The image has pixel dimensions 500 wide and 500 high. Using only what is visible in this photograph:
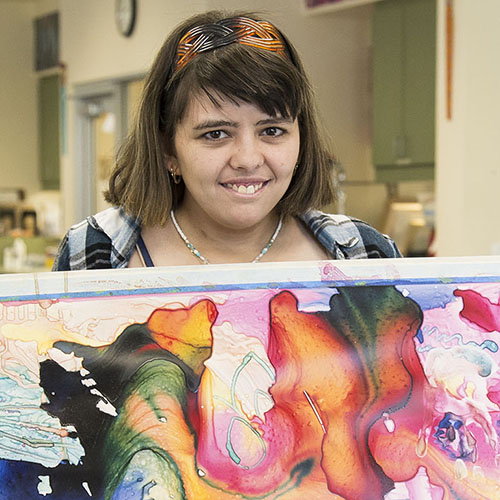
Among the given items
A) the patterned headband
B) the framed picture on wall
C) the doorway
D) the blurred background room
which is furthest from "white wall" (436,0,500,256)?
the doorway

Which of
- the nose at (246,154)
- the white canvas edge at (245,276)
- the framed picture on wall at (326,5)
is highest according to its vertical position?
the framed picture on wall at (326,5)

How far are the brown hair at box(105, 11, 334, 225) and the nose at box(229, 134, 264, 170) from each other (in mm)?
43

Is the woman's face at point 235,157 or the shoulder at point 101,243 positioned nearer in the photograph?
the woman's face at point 235,157

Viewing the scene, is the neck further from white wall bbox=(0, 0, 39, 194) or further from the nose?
white wall bbox=(0, 0, 39, 194)

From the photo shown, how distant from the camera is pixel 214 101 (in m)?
1.01

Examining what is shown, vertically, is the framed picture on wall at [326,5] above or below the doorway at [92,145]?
above

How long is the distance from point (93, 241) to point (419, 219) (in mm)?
3056

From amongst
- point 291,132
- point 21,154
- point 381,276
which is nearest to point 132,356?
point 381,276

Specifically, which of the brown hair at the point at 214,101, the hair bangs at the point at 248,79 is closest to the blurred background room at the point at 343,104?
the brown hair at the point at 214,101

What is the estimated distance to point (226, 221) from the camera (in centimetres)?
106

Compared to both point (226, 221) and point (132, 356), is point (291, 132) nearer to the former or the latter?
point (226, 221)

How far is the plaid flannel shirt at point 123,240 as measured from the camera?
1.12m

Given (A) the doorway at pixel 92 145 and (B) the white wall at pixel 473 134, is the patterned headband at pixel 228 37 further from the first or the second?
(A) the doorway at pixel 92 145

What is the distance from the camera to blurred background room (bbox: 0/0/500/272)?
2.76 m
